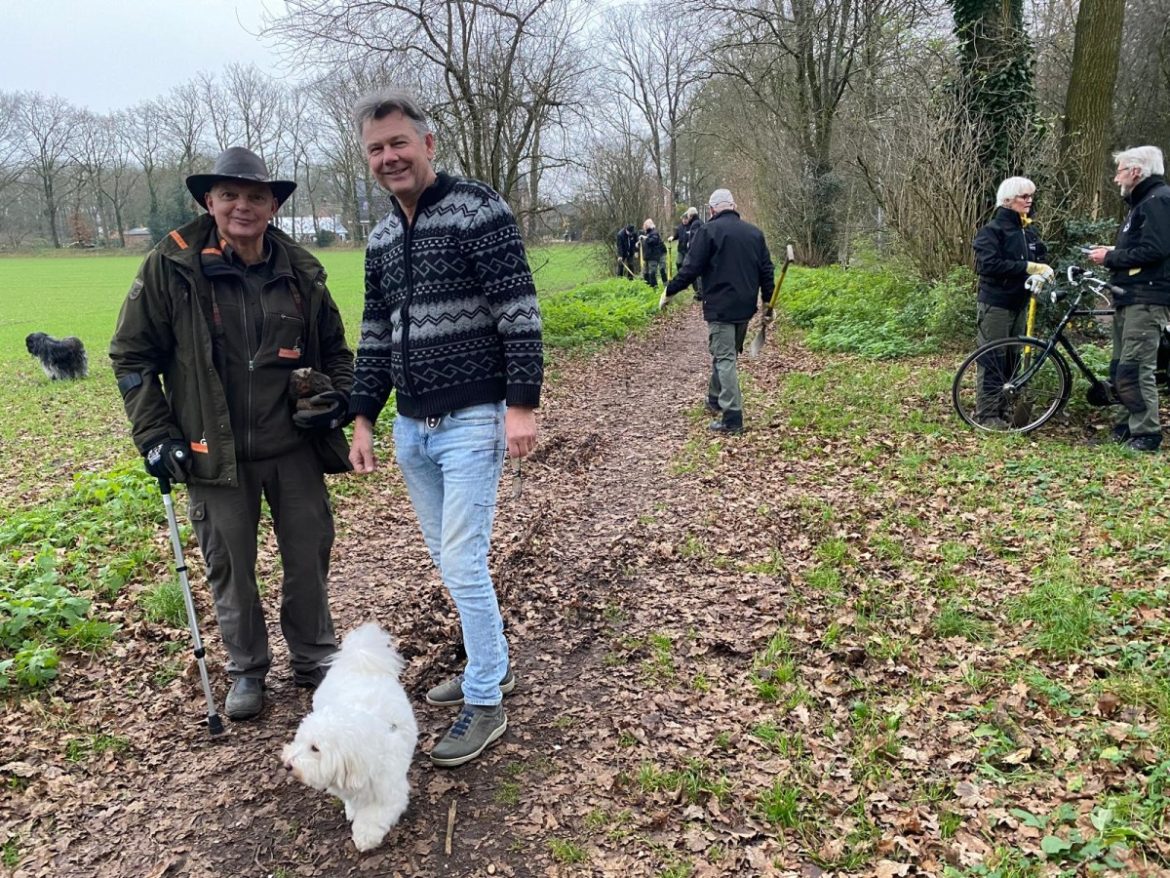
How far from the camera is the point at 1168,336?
252 inches

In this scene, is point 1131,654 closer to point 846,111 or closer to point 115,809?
point 115,809

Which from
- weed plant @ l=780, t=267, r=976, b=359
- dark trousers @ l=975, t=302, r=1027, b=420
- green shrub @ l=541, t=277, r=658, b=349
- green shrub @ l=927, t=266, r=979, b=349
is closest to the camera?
dark trousers @ l=975, t=302, r=1027, b=420

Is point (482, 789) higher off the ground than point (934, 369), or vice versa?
point (934, 369)

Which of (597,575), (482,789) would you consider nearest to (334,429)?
(482,789)

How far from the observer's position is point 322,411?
3449 millimetres

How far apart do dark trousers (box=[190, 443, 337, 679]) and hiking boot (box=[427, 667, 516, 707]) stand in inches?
24.2

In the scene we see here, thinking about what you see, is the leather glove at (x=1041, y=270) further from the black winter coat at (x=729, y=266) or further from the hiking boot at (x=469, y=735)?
the hiking boot at (x=469, y=735)

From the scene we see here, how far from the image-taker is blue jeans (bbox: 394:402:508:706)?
295cm

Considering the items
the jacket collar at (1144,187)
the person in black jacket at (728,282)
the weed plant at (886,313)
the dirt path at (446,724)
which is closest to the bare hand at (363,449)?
the dirt path at (446,724)

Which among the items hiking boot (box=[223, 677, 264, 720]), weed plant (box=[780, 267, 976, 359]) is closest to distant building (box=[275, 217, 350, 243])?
weed plant (box=[780, 267, 976, 359])

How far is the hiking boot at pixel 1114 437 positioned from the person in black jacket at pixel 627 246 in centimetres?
1841

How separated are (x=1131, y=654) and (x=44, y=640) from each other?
5.71 m

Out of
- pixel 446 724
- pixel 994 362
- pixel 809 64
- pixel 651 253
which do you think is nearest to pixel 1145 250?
pixel 994 362

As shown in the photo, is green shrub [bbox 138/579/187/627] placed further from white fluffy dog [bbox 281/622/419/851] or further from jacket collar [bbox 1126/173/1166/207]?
jacket collar [bbox 1126/173/1166/207]
